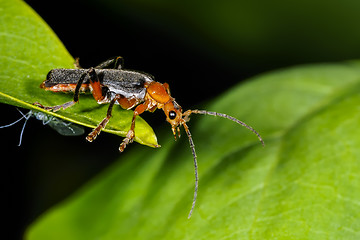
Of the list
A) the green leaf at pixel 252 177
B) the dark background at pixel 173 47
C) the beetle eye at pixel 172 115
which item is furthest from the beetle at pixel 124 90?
the dark background at pixel 173 47

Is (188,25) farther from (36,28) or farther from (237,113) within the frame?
(36,28)

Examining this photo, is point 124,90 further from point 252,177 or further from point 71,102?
point 252,177

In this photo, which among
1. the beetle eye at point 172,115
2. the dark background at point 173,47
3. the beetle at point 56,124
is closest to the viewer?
the beetle at point 56,124

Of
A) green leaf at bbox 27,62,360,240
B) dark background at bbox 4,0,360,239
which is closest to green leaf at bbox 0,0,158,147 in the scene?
green leaf at bbox 27,62,360,240

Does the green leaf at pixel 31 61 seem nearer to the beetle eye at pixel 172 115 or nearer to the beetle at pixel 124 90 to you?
the beetle at pixel 124 90

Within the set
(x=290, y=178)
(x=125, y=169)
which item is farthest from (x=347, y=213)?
(x=125, y=169)

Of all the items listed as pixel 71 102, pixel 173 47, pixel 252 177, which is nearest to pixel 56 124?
pixel 71 102

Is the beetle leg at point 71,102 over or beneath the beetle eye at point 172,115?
over
